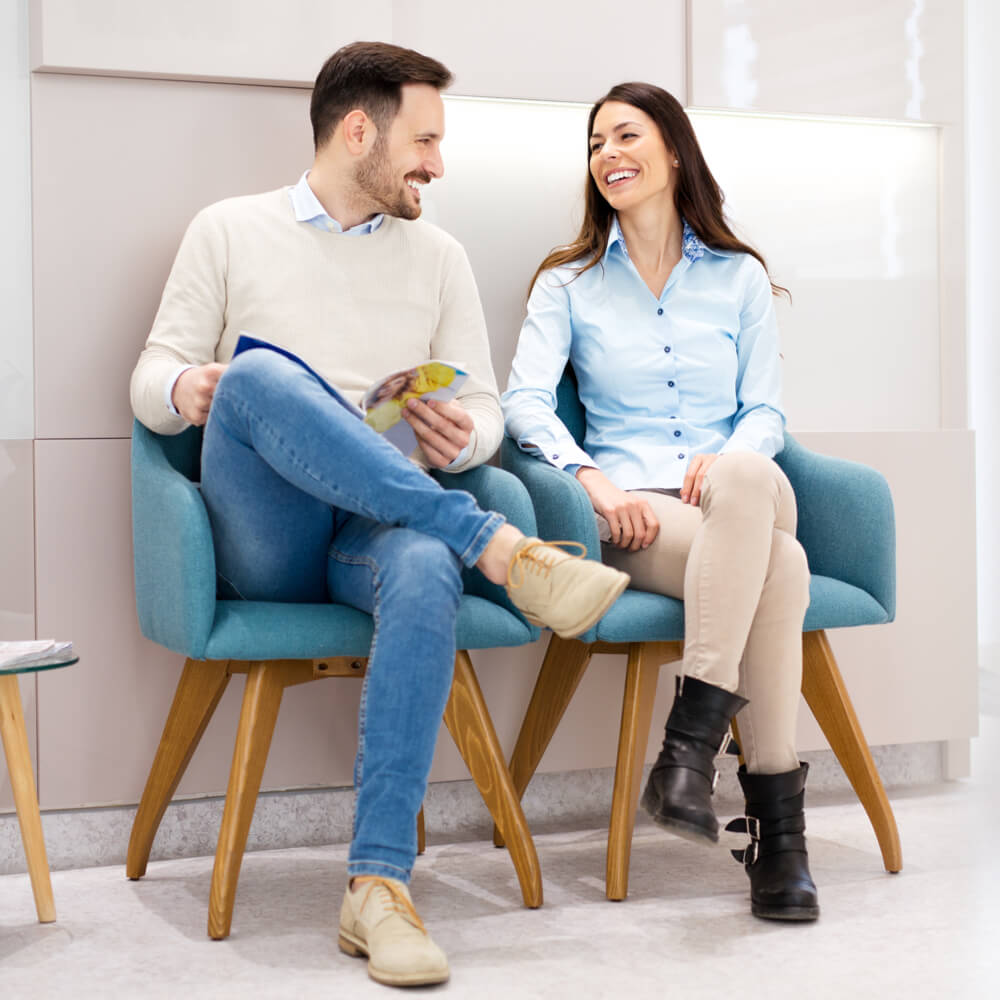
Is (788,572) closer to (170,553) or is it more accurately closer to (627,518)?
(627,518)

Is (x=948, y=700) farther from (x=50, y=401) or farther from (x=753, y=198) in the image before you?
(x=50, y=401)

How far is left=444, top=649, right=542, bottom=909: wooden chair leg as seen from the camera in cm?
204

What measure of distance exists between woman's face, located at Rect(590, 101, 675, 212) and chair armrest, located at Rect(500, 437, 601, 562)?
606 millimetres

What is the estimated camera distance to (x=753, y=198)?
288 cm

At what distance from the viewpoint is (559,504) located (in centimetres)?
214

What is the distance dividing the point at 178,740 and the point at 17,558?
19.4 inches

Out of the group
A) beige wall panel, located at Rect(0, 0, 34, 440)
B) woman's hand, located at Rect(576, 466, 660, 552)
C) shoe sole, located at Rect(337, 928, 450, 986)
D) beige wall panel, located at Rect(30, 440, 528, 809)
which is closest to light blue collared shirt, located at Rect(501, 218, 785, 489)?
woman's hand, located at Rect(576, 466, 660, 552)

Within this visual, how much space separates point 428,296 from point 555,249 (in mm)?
430

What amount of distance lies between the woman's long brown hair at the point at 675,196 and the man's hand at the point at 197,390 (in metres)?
0.82

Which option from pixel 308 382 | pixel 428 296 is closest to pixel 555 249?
A: pixel 428 296

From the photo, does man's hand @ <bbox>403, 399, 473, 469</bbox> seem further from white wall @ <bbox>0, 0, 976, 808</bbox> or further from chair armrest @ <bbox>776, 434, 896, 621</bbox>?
chair armrest @ <bbox>776, 434, 896, 621</bbox>

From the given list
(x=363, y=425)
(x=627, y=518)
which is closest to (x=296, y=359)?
(x=363, y=425)

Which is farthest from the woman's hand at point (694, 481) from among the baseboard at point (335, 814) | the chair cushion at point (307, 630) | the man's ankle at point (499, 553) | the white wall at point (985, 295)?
the white wall at point (985, 295)

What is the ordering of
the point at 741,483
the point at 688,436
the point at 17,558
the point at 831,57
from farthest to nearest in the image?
the point at 831,57 → the point at 688,436 → the point at 17,558 → the point at 741,483
